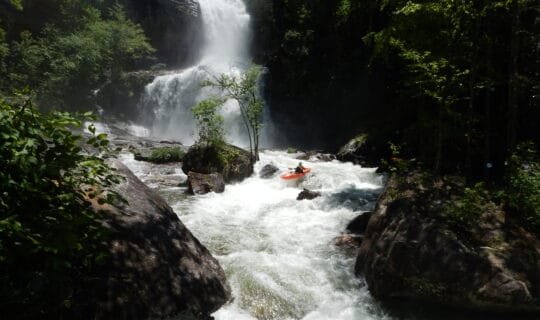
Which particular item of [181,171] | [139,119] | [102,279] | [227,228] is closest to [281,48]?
[139,119]

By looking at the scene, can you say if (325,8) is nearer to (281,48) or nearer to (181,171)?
(281,48)

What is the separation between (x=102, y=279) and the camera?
3.29 metres

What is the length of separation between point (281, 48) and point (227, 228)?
2318 centimetres

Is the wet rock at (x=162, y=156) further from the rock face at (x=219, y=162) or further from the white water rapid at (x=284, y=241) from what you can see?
the white water rapid at (x=284, y=241)

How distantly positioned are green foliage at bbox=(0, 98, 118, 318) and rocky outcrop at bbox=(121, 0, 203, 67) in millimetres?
37750

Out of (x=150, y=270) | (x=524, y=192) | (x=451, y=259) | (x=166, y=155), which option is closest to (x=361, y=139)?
(x=166, y=155)

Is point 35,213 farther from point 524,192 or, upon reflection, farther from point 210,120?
point 210,120

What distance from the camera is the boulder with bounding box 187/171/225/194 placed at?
39.3 feet

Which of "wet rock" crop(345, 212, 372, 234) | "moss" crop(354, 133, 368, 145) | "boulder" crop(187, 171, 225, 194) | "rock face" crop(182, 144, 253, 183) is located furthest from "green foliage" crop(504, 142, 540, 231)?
"moss" crop(354, 133, 368, 145)

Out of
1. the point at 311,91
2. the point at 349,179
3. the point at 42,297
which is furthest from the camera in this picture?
the point at 311,91

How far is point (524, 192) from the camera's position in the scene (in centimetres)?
543

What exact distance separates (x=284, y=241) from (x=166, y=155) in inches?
433

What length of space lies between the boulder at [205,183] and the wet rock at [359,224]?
5711 mm

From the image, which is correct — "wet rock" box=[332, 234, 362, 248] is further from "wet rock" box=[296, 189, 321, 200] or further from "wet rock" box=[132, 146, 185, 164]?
"wet rock" box=[132, 146, 185, 164]
